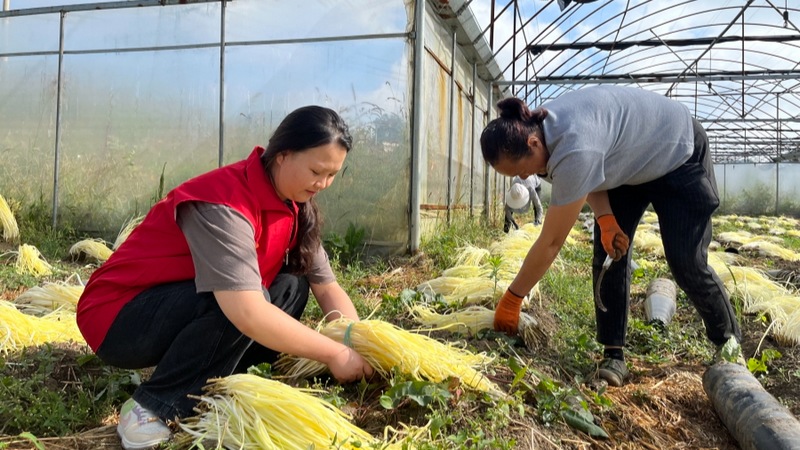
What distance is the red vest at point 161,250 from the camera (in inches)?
68.4

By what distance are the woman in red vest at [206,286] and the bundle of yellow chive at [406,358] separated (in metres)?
0.09

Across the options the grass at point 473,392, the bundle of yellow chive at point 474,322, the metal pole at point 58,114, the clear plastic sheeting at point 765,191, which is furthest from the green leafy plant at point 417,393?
the clear plastic sheeting at point 765,191

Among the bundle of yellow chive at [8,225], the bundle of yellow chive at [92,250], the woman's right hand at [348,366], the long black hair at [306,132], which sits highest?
the long black hair at [306,132]

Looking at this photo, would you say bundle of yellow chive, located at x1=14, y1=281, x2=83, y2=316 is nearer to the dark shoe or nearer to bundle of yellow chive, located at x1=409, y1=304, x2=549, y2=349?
bundle of yellow chive, located at x1=409, y1=304, x2=549, y2=349

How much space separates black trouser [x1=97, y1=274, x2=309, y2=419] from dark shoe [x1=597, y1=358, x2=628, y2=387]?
4.94 feet

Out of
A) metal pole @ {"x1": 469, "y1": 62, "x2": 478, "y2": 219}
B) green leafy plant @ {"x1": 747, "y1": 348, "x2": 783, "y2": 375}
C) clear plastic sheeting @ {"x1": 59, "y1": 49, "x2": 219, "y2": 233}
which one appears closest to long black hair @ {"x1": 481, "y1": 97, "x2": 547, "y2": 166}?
green leafy plant @ {"x1": 747, "y1": 348, "x2": 783, "y2": 375}

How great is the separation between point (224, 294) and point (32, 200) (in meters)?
6.39

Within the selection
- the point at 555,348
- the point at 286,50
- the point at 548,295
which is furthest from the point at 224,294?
the point at 286,50

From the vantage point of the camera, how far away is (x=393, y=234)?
5.36m

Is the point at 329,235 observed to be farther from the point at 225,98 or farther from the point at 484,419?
the point at 484,419

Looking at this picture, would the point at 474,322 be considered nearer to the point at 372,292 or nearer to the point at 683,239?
the point at 683,239

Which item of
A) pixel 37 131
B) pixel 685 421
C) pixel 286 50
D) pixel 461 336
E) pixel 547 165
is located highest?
pixel 286 50

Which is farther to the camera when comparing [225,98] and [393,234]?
[225,98]

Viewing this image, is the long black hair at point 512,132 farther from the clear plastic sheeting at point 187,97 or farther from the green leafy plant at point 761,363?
the clear plastic sheeting at point 187,97
